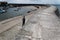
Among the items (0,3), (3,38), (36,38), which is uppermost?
(36,38)

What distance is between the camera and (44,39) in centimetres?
1148

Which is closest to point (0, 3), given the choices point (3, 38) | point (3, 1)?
point (3, 1)

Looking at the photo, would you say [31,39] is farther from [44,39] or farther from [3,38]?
[3,38]

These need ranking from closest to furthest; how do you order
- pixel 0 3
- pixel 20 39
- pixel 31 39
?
pixel 20 39 < pixel 31 39 < pixel 0 3

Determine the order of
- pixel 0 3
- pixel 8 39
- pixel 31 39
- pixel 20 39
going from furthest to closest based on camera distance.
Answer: pixel 0 3
pixel 8 39
pixel 31 39
pixel 20 39

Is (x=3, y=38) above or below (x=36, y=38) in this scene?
below

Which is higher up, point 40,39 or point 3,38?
point 40,39

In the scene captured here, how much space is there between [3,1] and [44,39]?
284 ft

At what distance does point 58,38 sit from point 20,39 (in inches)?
107

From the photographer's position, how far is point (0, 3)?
303 ft

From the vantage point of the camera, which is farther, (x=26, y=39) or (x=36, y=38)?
(x=36, y=38)

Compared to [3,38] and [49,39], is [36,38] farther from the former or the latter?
[3,38]

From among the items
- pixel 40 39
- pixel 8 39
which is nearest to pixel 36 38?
pixel 40 39

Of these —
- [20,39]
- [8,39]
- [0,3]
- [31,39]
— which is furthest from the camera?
[0,3]
